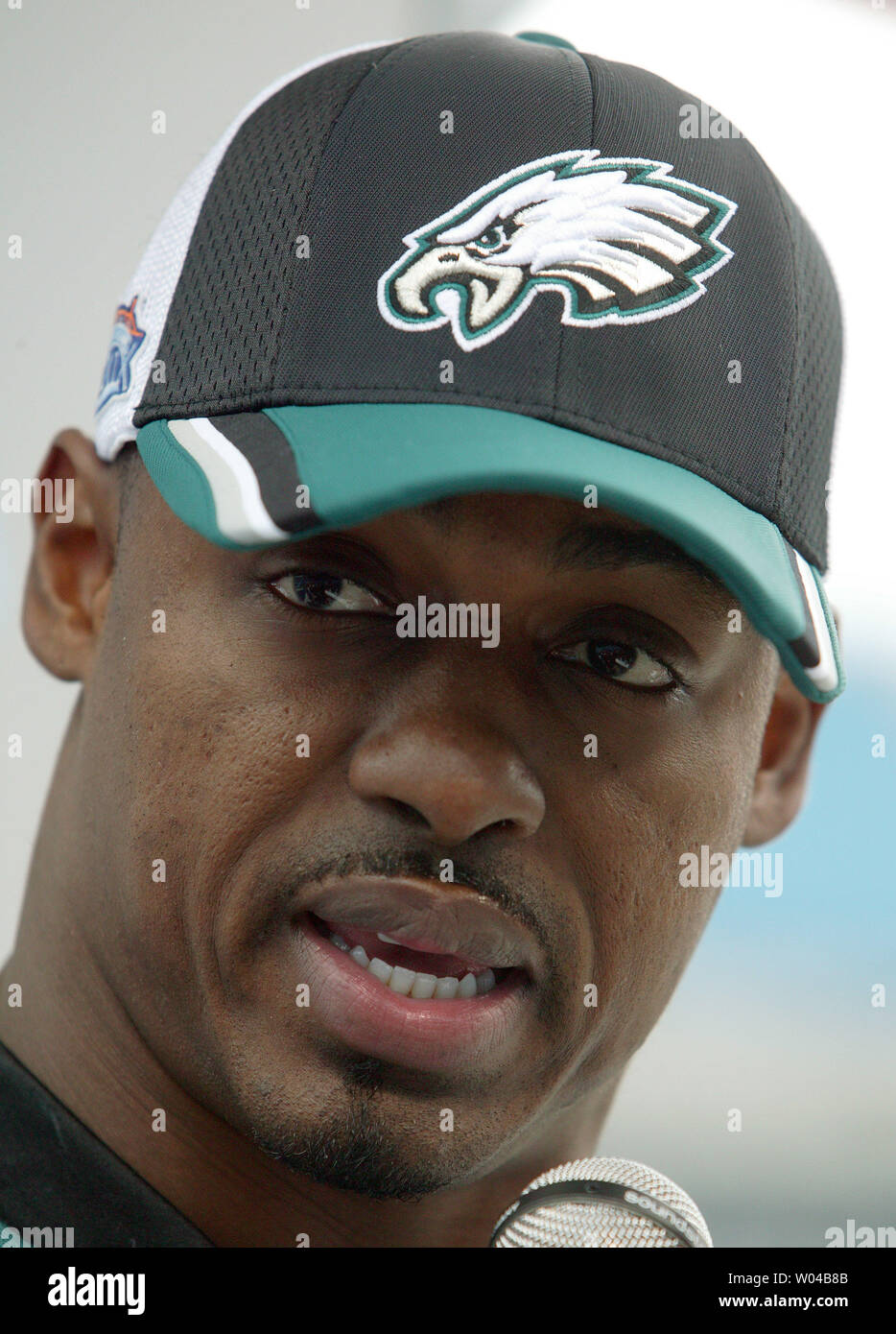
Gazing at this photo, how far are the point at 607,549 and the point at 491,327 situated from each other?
0.16 metres

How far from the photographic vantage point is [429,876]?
89 cm

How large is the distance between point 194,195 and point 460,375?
336mm

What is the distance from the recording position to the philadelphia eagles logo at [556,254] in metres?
0.92

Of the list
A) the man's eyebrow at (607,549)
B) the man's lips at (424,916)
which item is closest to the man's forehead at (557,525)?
the man's eyebrow at (607,549)

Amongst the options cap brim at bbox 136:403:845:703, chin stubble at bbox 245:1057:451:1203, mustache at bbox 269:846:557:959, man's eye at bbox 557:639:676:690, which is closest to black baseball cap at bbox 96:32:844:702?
cap brim at bbox 136:403:845:703

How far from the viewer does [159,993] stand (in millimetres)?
985

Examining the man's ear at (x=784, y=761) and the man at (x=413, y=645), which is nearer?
the man at (x=413, y=645)

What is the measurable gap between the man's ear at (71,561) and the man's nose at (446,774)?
34cm

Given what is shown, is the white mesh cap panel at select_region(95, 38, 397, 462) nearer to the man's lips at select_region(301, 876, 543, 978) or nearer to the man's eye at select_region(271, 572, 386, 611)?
the man's eye at select_region(271, 572, 386, 611)

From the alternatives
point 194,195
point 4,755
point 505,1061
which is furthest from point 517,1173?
point 4,755

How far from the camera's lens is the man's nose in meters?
0.87

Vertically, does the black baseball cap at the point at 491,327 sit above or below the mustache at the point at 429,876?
above

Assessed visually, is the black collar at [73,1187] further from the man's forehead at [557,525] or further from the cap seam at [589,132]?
the cap seam at [589,132]
